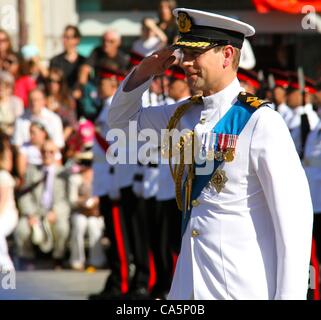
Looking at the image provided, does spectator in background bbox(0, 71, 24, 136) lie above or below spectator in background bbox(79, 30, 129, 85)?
below

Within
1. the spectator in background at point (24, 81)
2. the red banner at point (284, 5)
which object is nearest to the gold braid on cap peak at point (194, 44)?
the spectator in background at point (24, 81)

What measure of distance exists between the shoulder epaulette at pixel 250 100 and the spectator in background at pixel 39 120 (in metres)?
7.98

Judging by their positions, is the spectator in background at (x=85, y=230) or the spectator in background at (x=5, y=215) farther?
the spectator in background at (x=85, y=230)

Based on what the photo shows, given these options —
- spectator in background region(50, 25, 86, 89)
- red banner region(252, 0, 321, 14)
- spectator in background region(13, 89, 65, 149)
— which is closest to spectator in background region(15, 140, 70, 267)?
spectator in background region(13, 89, 65, 149)

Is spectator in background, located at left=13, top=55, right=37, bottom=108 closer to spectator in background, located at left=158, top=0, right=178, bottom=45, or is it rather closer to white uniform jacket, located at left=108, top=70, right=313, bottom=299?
spectator in background, located at left=158, top=0, right=178, bottom=45

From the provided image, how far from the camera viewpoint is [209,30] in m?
5.21

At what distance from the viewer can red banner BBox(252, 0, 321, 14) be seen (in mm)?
15656

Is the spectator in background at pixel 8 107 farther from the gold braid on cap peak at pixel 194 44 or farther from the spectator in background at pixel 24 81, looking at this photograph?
the gold braid on cap peak at pixel 194 44

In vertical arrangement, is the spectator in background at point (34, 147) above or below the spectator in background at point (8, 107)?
below

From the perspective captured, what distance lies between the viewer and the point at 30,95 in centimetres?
1369

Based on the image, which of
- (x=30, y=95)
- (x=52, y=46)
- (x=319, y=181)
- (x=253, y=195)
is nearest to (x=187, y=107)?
(x=253, y=195)

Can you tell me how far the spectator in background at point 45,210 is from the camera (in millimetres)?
12320

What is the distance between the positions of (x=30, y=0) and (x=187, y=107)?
424 inches

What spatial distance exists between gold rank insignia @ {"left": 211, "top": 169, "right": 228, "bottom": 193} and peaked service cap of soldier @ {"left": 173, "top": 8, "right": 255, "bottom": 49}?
1.58 ft
